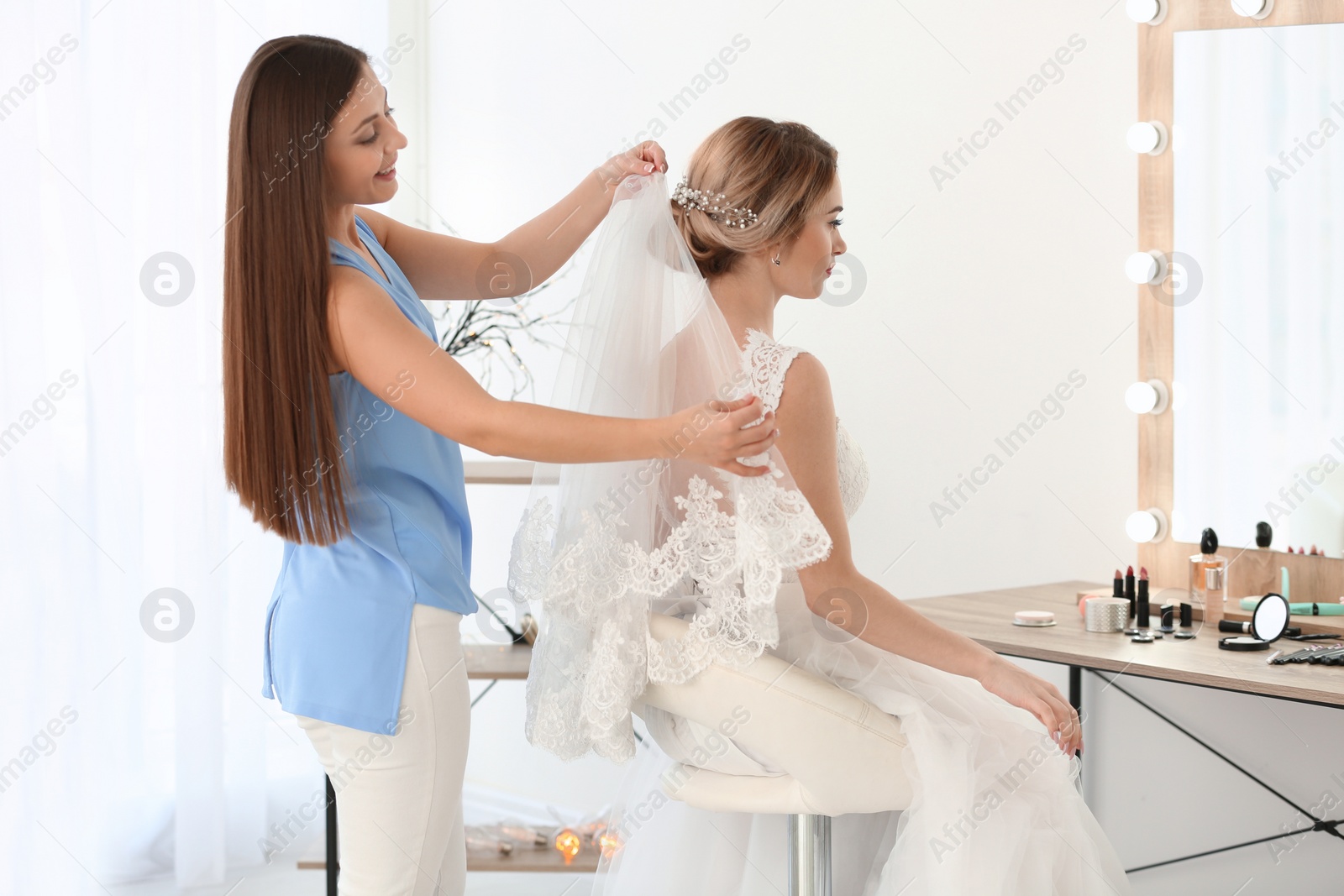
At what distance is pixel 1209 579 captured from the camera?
216cm

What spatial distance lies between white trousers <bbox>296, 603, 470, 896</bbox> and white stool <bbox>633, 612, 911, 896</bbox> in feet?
0.87

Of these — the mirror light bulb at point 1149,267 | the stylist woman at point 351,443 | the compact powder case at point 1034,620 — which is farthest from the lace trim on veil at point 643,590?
the mirror light bulb at point 1149,267

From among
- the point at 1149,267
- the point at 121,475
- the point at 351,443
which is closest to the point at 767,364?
the point at 351,443

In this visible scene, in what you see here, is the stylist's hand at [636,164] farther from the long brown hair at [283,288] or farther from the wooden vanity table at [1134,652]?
the wooden vanity table at [1134,652]

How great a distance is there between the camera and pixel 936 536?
9.21 feet

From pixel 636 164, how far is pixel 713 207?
0.12 meters

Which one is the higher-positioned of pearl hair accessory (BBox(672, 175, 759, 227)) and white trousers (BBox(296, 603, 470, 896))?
pearl hair accessory (BBox(672, 175, 759, 227))

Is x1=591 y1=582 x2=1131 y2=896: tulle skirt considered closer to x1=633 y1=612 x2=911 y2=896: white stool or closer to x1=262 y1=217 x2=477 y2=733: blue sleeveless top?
x1=633 y1=612 x2=911 y2=896: white stool

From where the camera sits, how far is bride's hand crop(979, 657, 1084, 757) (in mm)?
1428

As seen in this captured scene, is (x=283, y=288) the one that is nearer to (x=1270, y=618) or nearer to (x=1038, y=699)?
(x=1038, y=699)

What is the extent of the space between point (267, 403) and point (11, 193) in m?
1.42

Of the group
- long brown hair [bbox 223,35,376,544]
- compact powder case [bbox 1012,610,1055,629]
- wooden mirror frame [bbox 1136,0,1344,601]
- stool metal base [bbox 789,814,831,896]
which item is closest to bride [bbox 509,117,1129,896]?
stool metal base [bbox 789,814,831,896]

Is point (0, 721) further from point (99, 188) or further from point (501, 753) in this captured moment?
point (501, 753)

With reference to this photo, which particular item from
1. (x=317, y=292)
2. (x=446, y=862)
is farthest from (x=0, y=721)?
(x=317, y=292)
